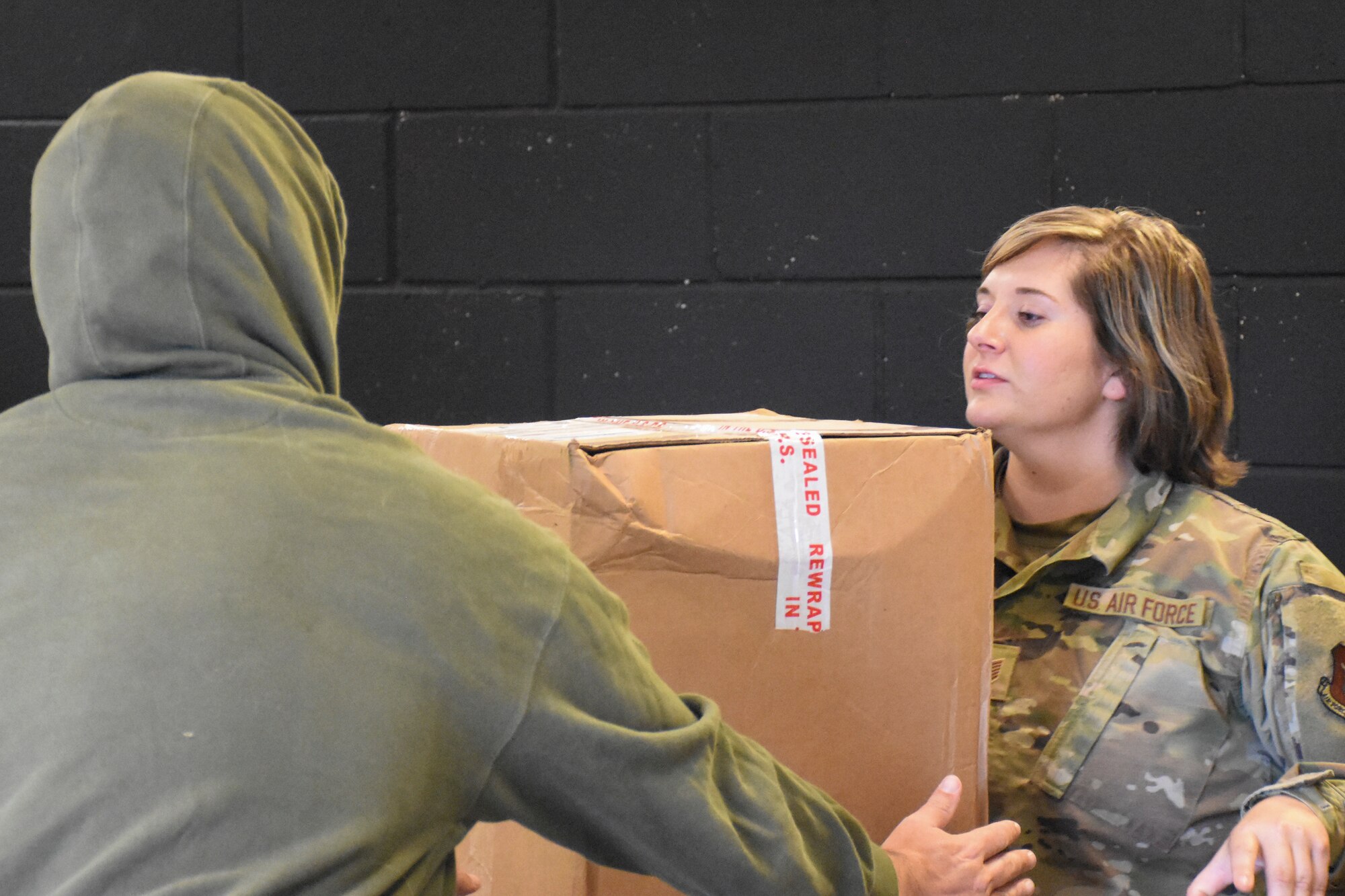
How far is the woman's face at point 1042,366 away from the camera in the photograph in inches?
55.4

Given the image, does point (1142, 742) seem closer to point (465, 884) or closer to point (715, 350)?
point (465, 884)

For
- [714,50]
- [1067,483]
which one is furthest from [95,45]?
[1067,483]

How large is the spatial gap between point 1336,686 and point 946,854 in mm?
483

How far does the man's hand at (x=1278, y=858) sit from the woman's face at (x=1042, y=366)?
1.60 ft

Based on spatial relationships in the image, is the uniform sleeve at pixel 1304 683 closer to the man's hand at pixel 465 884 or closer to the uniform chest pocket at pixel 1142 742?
the uniform chest pocket at pixel 1142 742

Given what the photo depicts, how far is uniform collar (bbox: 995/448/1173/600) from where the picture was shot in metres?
1.33

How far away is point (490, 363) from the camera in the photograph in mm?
2029

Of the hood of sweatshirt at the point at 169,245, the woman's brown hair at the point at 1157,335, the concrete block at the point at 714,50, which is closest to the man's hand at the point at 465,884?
the hood of sweatshirt at the point at 169,245

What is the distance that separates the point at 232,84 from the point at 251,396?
0.67 ft

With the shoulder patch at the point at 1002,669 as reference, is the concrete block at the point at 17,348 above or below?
above

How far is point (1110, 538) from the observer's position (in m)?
1.34

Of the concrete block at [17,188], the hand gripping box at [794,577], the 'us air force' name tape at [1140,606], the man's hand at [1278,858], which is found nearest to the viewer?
the hand gripping box at [794,577]

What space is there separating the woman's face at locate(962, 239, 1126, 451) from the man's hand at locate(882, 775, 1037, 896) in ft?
1.83

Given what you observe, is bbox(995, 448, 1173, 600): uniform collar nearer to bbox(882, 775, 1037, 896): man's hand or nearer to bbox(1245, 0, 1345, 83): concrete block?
bbox(882, 775, 1037, 896): man's hand
